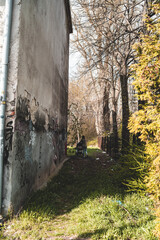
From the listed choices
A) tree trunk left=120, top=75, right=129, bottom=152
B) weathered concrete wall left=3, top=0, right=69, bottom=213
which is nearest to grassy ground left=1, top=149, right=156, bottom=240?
weathered concrete wall left=3, top=0, right=69, bottom=213

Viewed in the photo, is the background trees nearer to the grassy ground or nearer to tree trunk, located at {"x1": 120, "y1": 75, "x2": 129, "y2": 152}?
tree trunk, located at {"x1": 120, "y1": 75, "x2": 129, "y2": 152}

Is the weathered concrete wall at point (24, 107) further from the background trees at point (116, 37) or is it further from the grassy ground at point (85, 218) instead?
the background trees at point (116, 37)

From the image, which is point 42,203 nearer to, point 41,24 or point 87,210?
point 87,210

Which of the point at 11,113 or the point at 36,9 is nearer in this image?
the point at 11,113

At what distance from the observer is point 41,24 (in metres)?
5.29

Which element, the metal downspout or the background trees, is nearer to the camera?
the metal downspout

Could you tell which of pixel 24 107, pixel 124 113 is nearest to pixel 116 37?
pixel 124 113

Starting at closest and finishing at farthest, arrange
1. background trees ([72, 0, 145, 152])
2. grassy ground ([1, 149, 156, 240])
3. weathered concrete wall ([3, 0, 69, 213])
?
grassy ground ([1, 149, 156, 240])
weathered concrete wall ([3, 0, 69, 213])
background trees ([72, 0, 145, 152])

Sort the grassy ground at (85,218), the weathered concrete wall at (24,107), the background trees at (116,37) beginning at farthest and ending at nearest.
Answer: the background trees at (116,37)
the weathered concrete wall at (24,107)
the grassy ground at (85,218)

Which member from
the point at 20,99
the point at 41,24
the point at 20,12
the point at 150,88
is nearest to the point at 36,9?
the point at 41,24

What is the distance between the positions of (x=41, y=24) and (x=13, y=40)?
74.3 inches

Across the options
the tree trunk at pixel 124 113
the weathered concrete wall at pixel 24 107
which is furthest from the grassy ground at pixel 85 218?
the tree trunk at pixel 124 113

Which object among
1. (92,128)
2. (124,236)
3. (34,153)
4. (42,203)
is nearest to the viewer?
(124,236)

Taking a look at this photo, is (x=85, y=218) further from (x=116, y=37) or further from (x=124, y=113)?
(x=116, y=37)
